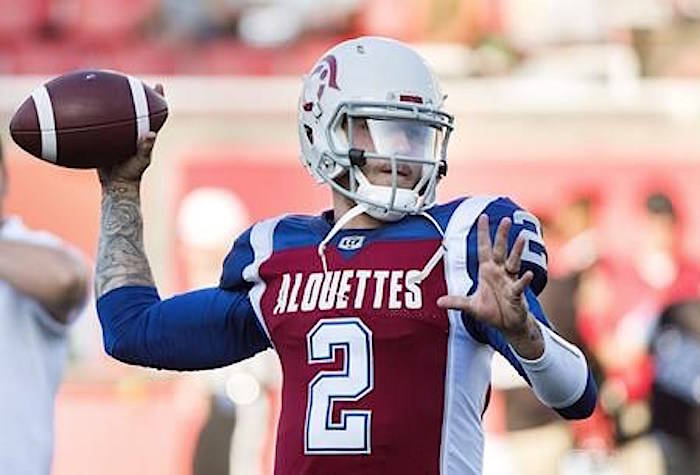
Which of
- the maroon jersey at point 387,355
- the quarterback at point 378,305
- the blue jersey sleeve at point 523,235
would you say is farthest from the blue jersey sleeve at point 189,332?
the blue jersey sleeve at point 523,235

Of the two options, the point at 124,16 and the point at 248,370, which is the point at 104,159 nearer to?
the point at 248,370

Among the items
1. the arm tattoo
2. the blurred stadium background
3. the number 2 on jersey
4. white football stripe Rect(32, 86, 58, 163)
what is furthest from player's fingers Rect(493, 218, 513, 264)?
the blurred stadium background

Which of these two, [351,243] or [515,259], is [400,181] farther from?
[515,259]

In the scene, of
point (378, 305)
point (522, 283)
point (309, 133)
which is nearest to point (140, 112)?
point (309, 133)

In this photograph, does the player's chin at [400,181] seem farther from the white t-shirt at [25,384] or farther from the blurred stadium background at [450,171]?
the blurred stadium background at [450,171]

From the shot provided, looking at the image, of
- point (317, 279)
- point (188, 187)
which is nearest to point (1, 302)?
point (317, 279)

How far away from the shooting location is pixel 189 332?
3053 mm

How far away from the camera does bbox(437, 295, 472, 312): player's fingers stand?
2.61m

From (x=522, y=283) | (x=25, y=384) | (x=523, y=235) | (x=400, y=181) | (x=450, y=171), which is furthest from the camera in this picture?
(x=450, y=171)

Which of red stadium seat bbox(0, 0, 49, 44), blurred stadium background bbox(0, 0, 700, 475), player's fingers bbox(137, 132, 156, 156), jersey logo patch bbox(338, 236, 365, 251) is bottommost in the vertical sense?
jersey logo patch bbox(338, 236, 365, 251)

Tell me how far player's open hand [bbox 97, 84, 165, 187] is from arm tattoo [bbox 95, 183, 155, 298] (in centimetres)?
1

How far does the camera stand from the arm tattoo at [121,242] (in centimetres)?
316

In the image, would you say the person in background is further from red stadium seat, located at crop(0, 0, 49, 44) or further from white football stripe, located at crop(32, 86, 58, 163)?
red stadium seat, located at crop(0, 0, 49, 44)

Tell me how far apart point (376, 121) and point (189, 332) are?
47 centimetres
